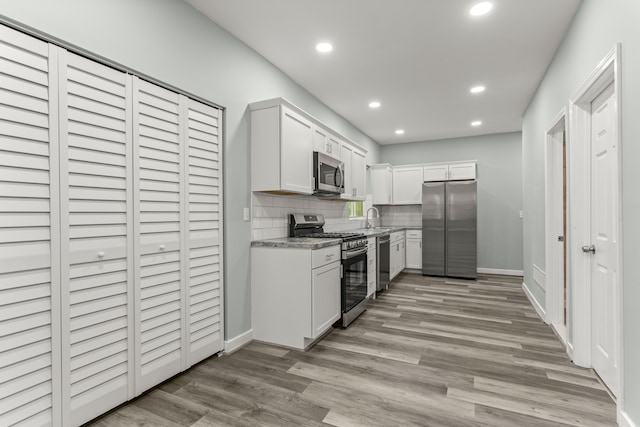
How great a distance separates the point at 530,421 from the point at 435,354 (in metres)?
0.93

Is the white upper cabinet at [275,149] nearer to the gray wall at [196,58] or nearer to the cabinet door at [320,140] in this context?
the gray wall at [196,58]

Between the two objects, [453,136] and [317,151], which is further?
[453,136]

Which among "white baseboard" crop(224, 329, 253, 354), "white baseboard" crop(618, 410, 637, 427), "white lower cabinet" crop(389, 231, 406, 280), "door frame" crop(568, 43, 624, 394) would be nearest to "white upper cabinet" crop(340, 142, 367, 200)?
"white lower cabinet" crop(389, 231, 406, 280)

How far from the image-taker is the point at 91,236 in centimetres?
180

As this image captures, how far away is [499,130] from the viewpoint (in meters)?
6.09

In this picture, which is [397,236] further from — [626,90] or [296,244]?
[626,90]

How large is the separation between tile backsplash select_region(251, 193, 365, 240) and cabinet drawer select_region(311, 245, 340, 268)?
0.64m

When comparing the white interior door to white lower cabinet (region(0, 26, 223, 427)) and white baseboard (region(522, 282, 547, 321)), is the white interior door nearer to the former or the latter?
white baseboard (region(522, 282, 547, 321))

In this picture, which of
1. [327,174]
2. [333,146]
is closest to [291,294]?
[327,174]

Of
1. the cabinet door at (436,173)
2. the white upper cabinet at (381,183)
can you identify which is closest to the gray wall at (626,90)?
the cabinet door at (436,173)

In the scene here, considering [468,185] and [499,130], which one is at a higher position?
[499,130]

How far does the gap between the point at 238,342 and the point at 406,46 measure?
121 inches

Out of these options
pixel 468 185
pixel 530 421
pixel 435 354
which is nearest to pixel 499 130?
pixel 468 185

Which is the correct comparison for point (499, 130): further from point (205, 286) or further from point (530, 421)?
point (205, 286)
